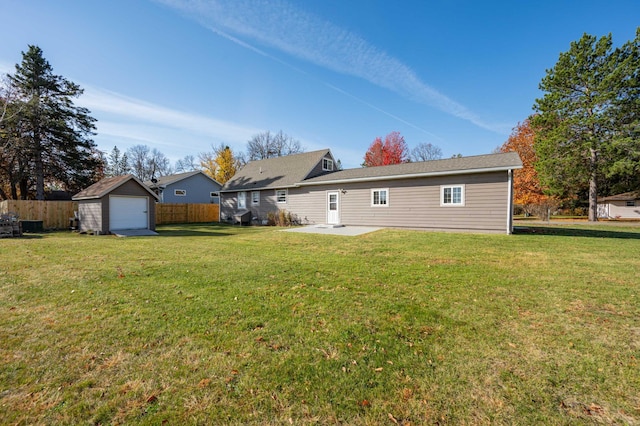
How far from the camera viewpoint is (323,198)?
57.7 ft

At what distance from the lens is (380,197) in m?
15.3

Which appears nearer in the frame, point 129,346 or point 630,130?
point 129,346

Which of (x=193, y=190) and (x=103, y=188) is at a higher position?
(x=193, y=190)

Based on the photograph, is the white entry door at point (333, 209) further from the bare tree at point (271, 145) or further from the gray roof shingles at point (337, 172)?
the bare tree at point (271, 145)

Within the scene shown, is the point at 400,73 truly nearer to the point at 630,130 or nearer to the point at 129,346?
the point at 129,346

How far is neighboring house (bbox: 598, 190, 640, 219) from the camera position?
2996 centimetres

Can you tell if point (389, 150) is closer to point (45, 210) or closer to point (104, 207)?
point (104, 207)

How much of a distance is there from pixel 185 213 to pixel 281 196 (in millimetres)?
9779

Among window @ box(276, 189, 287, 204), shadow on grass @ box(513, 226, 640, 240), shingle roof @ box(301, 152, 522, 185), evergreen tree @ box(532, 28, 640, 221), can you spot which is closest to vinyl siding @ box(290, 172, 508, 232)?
shingle roof @ box(301, 152, 522, 185)

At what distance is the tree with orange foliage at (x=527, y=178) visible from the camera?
1166 inches

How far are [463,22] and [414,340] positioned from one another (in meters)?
14.8

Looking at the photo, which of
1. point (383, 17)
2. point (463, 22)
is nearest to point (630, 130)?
point (463, 22)

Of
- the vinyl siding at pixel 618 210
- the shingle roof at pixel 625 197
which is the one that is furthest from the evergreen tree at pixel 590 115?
the vinyl siding at pixel 618 210

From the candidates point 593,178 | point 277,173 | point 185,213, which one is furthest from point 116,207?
point 593,178
